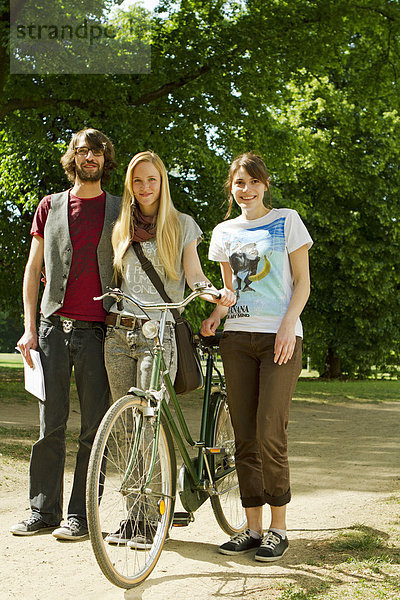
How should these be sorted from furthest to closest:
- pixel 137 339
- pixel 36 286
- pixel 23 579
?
pixel 36 286
pixel 137 339
pixel 23 579

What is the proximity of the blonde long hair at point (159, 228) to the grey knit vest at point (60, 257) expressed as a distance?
0.31ft

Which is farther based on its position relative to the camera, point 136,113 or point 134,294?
point 136,113

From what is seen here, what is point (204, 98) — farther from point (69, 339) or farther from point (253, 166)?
point (69, 339)

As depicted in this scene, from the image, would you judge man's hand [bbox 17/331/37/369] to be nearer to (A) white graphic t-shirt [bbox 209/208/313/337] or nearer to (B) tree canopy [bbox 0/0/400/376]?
(A) white graphic t-shirt [bbox 209/208/313/337]

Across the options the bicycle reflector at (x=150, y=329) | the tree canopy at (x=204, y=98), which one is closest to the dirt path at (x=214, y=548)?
the bicycle reflector at (x=150, y=329)

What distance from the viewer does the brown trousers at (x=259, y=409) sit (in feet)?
13.6

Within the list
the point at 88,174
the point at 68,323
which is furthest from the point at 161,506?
the point at 88,174

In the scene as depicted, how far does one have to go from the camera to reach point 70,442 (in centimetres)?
863

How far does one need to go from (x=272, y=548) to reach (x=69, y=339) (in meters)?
1.65

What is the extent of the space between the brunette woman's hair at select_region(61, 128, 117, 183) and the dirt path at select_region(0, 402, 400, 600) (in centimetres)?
221

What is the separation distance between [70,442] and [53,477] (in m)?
4.42

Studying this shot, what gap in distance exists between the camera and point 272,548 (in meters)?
4.17

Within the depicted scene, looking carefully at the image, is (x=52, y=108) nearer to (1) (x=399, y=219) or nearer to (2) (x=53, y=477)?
(2) (x=53, y=477)

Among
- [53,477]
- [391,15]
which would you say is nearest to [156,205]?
[53,477]
